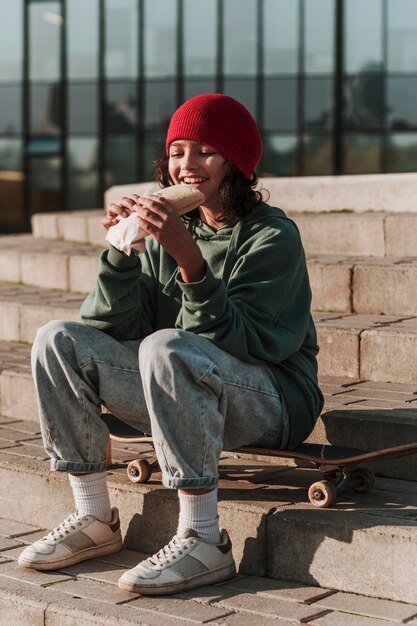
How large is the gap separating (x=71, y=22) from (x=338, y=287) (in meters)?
19.9

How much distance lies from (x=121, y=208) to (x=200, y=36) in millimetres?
20008

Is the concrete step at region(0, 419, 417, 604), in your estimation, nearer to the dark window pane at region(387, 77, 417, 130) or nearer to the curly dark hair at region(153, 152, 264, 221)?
the curly dark hair at region(153, 152, 264, 221)

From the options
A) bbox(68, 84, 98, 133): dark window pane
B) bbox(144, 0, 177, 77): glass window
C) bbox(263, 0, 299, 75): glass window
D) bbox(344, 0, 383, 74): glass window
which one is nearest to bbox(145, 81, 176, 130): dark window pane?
bbox(144, 0, 177, 77): glass window

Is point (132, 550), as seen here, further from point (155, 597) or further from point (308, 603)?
point (308, 603)

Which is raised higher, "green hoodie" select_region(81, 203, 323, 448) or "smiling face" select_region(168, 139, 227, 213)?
"smiling face" select_region(168, 139, 227, 213)

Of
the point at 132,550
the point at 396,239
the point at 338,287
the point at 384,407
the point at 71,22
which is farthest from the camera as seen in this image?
the point at 71,22

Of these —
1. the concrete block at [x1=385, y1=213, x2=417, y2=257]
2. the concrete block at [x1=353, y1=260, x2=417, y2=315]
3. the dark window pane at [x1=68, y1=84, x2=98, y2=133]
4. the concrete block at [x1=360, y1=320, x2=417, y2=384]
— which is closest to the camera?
the concrete block at [x1=360, y1=320, x2=417, y2=384]

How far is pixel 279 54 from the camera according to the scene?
2225 centimetres

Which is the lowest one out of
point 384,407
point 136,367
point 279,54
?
point 384,407

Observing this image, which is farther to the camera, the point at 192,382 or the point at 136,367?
the point at 136,367

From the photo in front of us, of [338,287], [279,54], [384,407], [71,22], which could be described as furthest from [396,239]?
[71,22]

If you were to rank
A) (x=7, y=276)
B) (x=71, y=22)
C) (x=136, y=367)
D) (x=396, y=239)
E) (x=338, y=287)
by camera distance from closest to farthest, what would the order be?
(x=136, y=367), (x=338, y=287), (x=396, y=239), (x=7, y=276), (x=71, y=22)

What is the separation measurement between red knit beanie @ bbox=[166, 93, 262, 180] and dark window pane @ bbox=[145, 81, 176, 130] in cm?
1997

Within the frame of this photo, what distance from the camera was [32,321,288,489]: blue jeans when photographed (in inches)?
138
